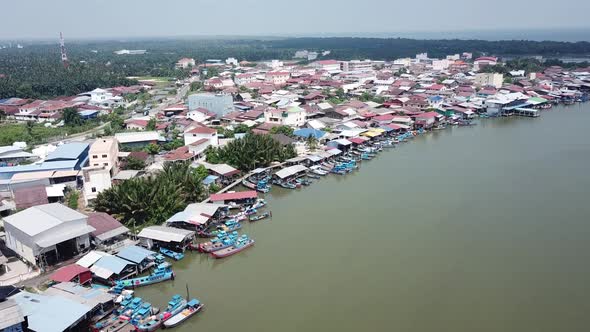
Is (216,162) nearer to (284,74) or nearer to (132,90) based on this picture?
(132,90)

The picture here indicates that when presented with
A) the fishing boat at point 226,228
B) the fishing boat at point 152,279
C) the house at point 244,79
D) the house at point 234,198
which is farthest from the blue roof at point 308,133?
→ the house at point 244,79

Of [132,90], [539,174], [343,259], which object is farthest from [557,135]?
[132,90]

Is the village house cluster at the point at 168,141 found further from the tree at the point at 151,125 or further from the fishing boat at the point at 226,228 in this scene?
the fishing boat at the point at 226,228

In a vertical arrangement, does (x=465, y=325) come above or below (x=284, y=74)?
below

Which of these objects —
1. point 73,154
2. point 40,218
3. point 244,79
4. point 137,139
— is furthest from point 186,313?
point 244,79

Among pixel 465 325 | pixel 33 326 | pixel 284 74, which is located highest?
pixel 284 74

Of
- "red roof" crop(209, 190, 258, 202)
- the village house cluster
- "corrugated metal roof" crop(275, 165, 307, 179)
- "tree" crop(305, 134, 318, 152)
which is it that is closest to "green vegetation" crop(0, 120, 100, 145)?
the village house cluster

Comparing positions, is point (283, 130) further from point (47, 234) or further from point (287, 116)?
point (47, 234)

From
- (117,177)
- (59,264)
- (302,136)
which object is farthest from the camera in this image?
(302,136)
